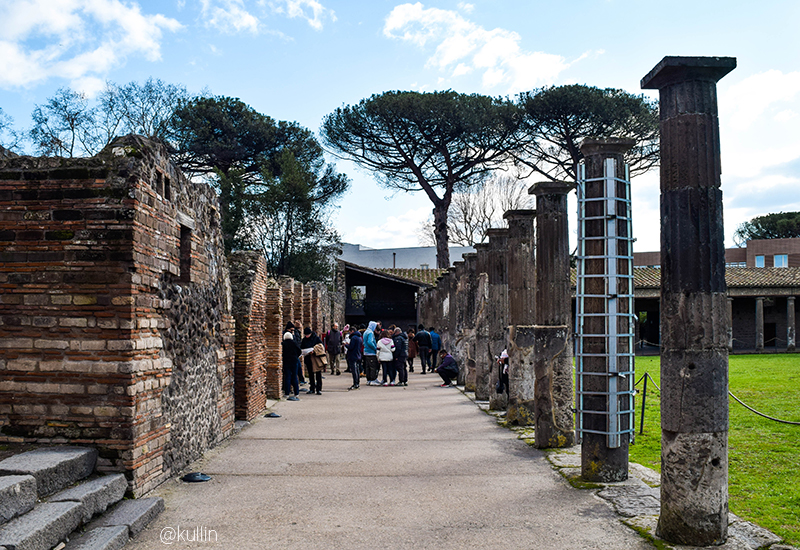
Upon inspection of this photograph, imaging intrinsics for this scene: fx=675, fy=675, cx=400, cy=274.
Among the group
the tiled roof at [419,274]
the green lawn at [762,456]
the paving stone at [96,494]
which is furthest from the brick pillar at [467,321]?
the tiled roof at [419,274]

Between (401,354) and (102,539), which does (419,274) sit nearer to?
(401,354)

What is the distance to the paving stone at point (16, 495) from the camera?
3971 millimetres

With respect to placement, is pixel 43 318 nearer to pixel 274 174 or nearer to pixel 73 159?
pixel 73 159

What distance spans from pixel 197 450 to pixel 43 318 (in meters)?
2.44

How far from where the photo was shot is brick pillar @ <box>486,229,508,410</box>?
40.0ft

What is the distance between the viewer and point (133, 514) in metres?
4.82

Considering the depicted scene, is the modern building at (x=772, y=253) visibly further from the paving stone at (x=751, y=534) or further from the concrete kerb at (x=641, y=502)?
the paving stone at (x=751, y=534)

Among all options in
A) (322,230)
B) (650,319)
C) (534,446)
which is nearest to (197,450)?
(534,446)

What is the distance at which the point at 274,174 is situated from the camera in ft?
101

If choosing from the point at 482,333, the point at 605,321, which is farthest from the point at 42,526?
the point at 482,333

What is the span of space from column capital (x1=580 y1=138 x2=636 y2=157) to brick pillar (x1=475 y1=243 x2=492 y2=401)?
6446 mm

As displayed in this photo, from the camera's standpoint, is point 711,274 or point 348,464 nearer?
point 711,274

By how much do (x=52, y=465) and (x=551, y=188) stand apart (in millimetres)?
5911

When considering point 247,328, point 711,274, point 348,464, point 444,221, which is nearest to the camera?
point 711,274
